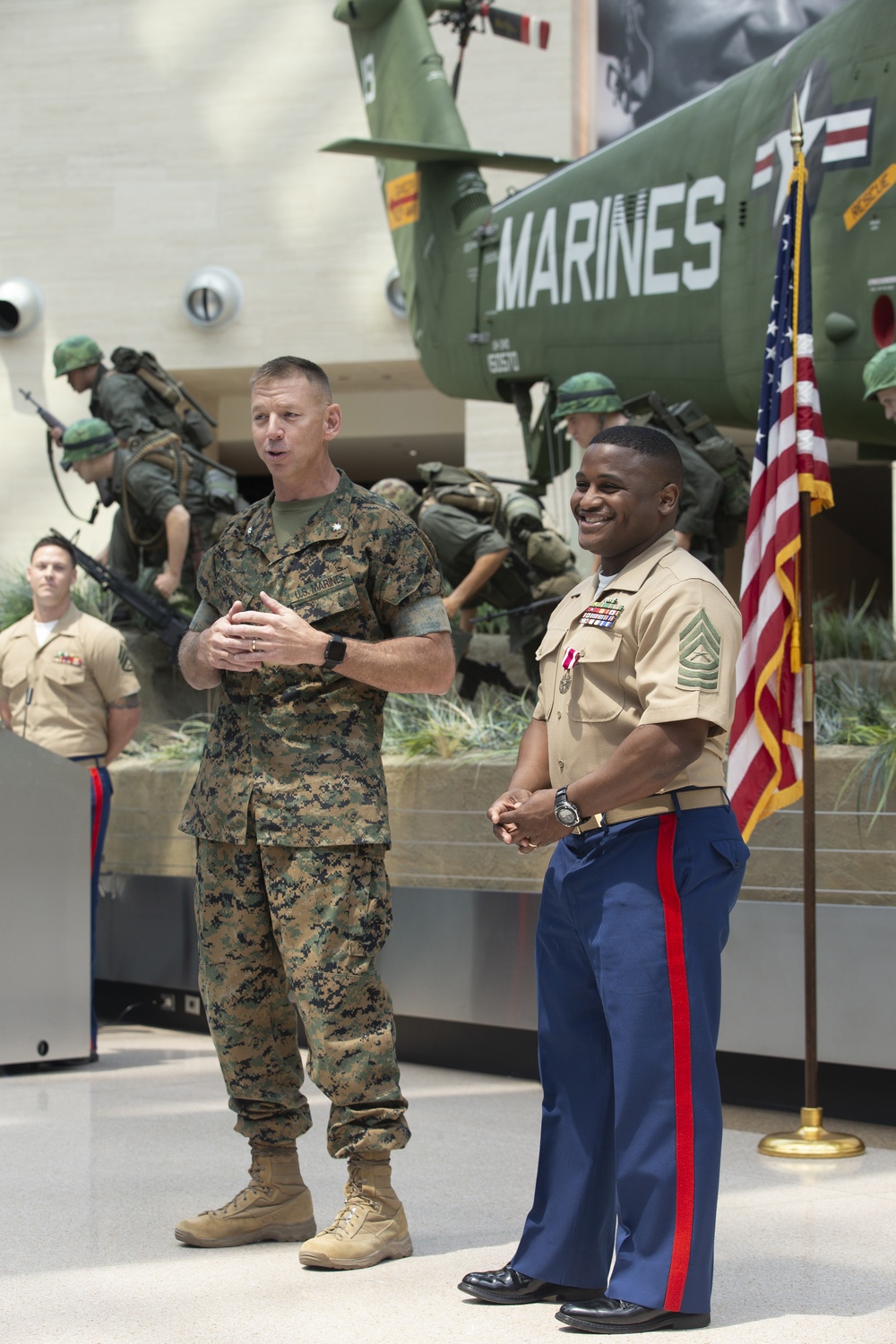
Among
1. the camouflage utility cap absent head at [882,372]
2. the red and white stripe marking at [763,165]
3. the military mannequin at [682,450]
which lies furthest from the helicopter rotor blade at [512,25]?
the camouflage utility cap absent head at [882,372]

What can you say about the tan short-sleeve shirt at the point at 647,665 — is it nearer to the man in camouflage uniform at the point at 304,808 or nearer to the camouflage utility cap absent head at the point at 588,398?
the man in camouflage uniform at the point at 304,808

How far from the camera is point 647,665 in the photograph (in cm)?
245

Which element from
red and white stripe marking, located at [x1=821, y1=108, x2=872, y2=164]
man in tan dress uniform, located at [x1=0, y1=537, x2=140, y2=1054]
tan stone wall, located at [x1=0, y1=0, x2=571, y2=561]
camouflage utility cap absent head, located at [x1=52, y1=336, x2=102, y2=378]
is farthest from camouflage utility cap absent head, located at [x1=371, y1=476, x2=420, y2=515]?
tan stone wall, located at [x1=0, y1=0, x2=571, y2=561]

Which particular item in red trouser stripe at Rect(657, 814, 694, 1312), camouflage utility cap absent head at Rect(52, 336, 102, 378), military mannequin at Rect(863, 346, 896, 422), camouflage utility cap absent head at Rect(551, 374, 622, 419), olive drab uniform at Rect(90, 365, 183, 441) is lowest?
red trouser stripe at Rect(657, 814, 694, 1312)

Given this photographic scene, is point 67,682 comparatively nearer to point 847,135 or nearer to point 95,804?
point 95,804

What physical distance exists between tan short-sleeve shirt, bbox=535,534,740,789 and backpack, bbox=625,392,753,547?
3806mm

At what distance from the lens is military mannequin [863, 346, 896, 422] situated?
190 inches

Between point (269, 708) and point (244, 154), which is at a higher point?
point (244, 154)

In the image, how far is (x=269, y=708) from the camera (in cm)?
291

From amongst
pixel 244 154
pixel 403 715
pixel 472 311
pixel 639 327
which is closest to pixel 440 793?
pixel 403 715

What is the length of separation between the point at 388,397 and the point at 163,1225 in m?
14.3

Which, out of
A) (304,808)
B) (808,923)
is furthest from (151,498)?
(304,808)

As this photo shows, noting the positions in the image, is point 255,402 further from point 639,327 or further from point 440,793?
point 639,327

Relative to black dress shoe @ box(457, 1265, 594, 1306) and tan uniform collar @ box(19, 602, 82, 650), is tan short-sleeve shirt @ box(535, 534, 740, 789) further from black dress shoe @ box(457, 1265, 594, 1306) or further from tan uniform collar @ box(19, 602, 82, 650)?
tan uniform collar @ box(19, 602, 82, 650)
